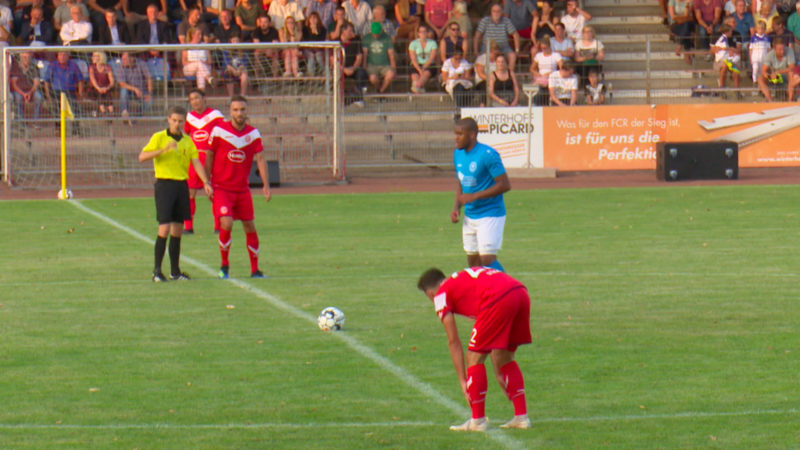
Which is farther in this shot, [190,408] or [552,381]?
[552,381]

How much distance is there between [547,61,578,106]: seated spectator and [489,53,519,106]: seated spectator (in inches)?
32.3

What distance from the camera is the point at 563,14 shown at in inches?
1300

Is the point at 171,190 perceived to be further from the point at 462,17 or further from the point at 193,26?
the point at 462,17

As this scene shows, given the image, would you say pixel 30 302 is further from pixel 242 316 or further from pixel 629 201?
pixel 629 201

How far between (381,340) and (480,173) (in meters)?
1.81

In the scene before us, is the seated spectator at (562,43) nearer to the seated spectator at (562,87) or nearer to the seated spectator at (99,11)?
the seated spectator at (562,87)

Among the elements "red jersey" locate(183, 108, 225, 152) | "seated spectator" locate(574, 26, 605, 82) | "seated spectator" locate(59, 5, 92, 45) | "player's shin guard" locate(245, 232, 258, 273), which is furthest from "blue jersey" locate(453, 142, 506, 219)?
"seated spectator" locate(59, 5, 92, 45)

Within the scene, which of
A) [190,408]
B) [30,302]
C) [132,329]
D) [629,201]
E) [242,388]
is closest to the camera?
[190,408]

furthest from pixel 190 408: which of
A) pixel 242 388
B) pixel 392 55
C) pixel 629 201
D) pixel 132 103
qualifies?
pixel 392 55

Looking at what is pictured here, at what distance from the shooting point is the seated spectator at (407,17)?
106 ft

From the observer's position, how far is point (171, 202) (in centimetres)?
1381

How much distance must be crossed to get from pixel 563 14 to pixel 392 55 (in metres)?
5.74

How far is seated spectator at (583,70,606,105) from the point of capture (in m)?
29.2

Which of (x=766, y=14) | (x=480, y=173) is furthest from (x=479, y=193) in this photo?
(x=766, y=14)
